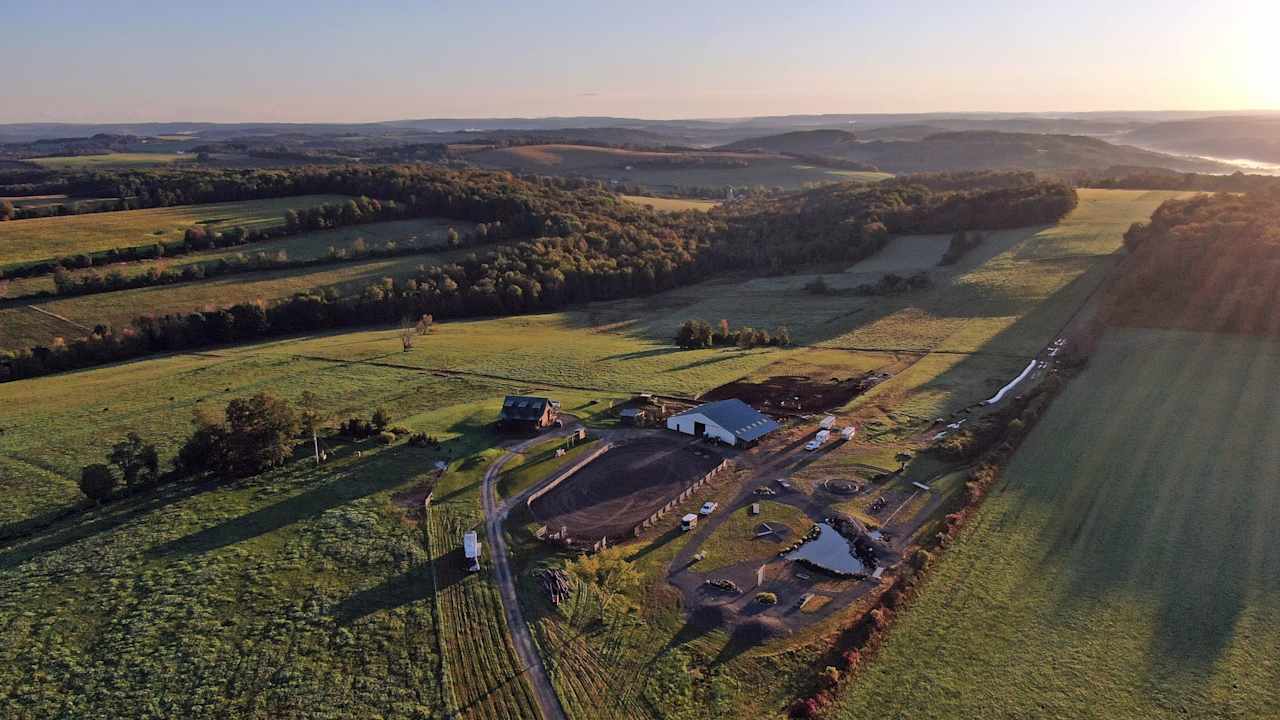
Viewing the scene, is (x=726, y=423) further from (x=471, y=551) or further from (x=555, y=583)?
(x=471, y=551)

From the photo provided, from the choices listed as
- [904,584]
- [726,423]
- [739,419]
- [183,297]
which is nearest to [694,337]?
[739,419]

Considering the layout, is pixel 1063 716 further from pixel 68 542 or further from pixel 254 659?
pixel 68 542

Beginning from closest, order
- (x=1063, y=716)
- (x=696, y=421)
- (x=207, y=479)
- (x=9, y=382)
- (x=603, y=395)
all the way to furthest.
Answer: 1. (x=1063, y=716)
2. (x=207, y=479)
3. (x=696, y=421)
4. (x=603, y=395)
5. (x=9, y=382)

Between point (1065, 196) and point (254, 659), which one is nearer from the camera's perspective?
point (254, 659)

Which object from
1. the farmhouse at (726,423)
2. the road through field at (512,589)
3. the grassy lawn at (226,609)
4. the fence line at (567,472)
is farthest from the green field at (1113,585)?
the fence line at (567,472)

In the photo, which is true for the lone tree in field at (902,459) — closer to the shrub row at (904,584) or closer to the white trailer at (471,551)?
the shrub row at (904,584)

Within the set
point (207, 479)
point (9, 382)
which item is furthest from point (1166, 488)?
point (9, 382)
